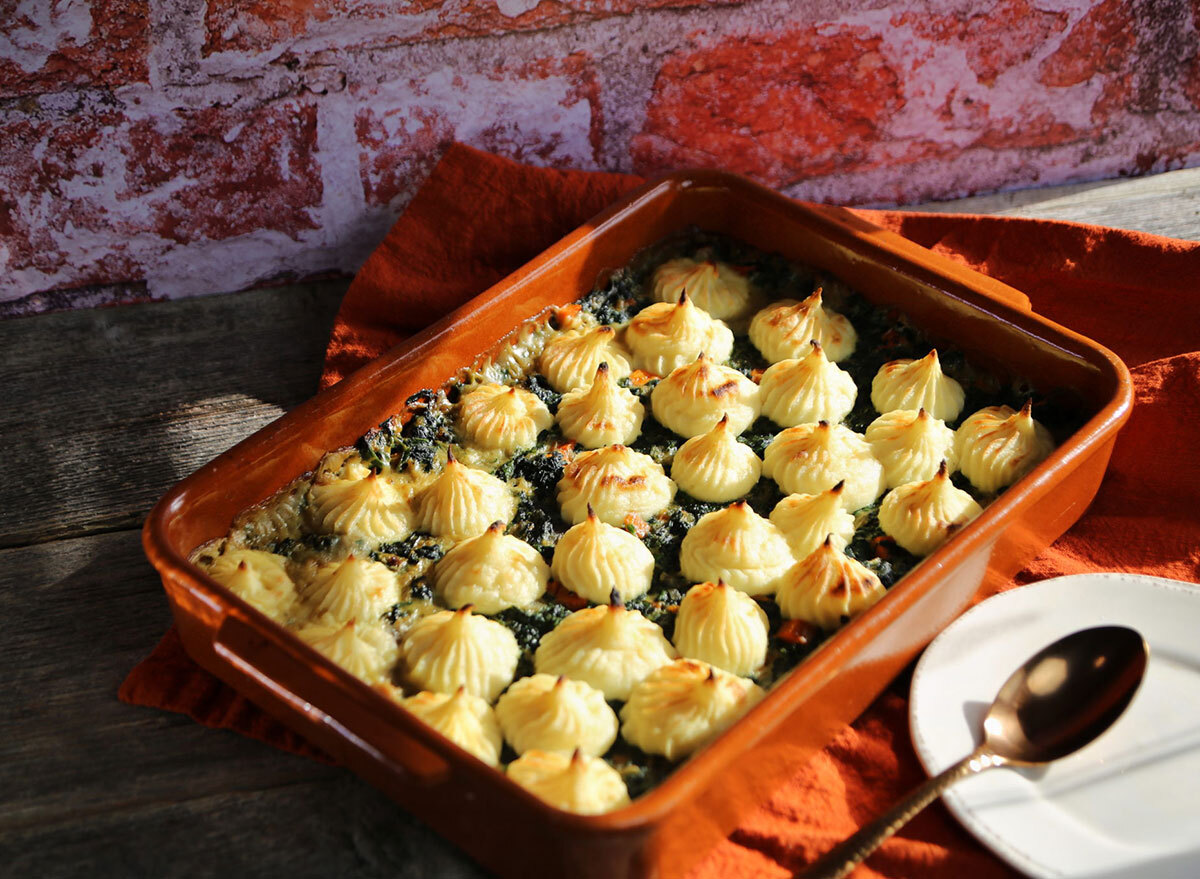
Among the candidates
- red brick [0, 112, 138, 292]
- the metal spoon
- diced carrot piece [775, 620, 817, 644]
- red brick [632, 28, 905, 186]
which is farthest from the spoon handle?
red brick [0, 112, 138, 292]

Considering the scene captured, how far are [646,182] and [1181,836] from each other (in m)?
1.35

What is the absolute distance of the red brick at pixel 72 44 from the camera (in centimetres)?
201

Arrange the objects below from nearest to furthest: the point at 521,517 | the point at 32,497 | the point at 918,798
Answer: the point at 918,798 → the point at 521,517 → the point at 32,497

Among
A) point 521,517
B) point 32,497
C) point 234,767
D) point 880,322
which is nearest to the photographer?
point 234,767

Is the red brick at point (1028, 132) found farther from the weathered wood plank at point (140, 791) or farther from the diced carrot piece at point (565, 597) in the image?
the weathered wood plank at point (140, 791)

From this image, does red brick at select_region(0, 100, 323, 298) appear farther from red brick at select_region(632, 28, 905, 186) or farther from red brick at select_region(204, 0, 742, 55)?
red brick at select_region(632, 28, 905, 186)

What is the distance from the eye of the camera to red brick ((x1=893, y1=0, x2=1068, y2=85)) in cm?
240

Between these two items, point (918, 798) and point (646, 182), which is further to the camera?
point (646, 182)

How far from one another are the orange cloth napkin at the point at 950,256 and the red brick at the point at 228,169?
0.21m

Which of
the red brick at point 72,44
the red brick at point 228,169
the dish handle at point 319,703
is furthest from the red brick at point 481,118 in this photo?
the dish handle at point 319,703

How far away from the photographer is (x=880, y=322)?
84.0 inches

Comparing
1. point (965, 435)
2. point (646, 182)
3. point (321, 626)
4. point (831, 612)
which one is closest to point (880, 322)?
point (965, 435)

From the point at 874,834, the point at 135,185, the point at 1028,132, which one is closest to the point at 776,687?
the point at 874,834

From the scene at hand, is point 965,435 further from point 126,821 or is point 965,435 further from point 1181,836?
point 126,821
